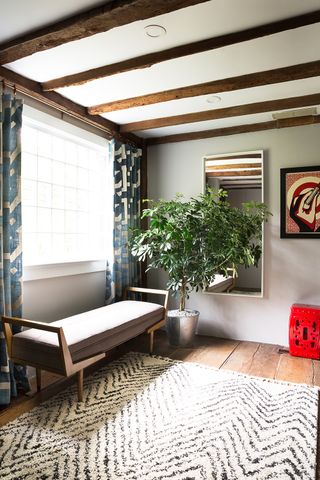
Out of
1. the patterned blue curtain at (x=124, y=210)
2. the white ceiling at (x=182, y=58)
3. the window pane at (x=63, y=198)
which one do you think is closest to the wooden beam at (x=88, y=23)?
the white ceiling at (x=182, y=58)

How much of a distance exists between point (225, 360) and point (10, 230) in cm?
217

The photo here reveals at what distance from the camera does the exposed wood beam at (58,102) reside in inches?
98.3

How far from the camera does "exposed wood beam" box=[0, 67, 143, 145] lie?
8.19 ft

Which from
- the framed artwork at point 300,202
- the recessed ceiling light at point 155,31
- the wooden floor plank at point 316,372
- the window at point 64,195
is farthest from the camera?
the framed artwork at point 300,202

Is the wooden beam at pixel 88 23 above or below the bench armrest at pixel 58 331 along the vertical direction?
above

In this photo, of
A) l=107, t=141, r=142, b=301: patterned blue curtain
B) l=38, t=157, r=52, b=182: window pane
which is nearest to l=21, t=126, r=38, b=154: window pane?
l=38, t=157, r=52, b=182: window pane

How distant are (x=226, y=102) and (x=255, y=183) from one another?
0.95 metres

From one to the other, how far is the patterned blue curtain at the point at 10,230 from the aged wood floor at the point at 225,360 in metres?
0.16

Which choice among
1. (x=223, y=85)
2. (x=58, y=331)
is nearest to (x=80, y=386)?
(x=58, y=331)

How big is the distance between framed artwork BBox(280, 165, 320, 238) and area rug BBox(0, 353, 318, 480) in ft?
5.06

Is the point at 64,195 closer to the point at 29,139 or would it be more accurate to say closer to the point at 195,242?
the point at 29,139

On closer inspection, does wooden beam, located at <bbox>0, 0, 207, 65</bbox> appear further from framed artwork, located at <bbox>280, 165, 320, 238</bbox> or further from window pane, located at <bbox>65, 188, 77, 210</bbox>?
framed artwork, located at <bbox>280, 165, 320, 238</bbox>

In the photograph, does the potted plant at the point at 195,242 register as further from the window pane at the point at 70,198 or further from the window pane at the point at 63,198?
the window pane at the point at 70,198

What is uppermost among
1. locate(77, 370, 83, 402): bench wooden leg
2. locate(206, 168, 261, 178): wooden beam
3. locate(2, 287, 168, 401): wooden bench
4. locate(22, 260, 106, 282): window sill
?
locate(206, 168, 261, 178): wooden beam
